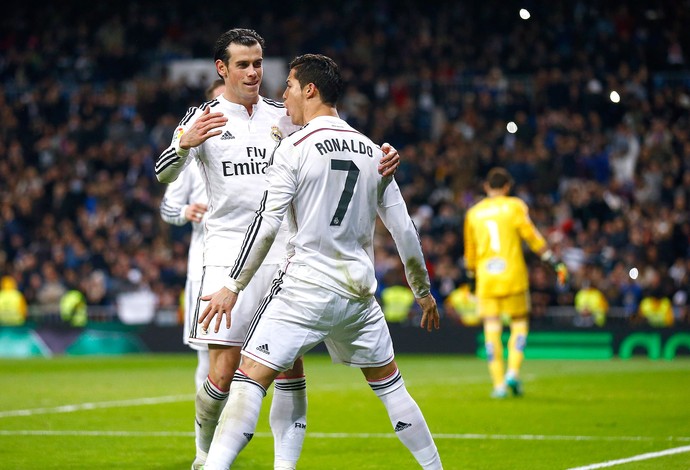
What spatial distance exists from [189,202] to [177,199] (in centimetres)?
24

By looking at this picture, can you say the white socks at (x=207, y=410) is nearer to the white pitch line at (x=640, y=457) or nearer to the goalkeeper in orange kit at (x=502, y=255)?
the white pitch line at (x=640, y=457)

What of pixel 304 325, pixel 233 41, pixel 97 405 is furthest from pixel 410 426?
pixel 97 405

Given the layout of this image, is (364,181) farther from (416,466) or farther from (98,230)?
(98,230)

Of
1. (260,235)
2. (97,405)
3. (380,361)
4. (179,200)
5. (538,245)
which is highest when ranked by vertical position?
(260,235)

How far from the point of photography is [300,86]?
6.23 meters

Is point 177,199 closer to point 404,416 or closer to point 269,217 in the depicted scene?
point 269,217

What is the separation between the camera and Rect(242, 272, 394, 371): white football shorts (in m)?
6.05

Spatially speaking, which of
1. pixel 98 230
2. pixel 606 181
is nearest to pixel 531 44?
pixel 606 181

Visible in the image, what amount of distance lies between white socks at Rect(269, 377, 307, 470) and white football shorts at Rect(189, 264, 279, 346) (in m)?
0.38

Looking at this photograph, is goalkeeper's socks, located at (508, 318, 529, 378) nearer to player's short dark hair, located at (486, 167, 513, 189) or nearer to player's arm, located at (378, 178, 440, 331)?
player's short dark hair, located at (486, 167, 513, 189)

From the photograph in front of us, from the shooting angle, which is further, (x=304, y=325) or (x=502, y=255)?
(x=502, y=255)

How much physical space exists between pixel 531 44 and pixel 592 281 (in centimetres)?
765

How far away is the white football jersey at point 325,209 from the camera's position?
19.7ft

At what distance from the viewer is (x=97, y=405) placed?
12.5 m
